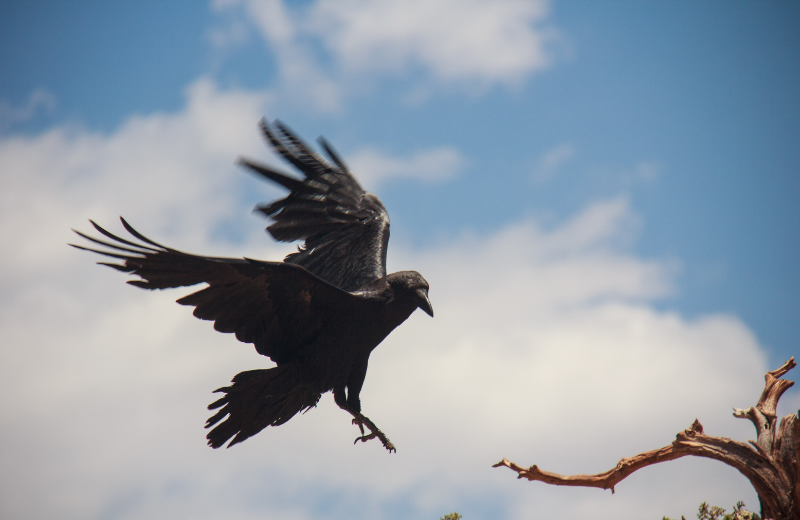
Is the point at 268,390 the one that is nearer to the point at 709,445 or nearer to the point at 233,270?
the point at 233,270

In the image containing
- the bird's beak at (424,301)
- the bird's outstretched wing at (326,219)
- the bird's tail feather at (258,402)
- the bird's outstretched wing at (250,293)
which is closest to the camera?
the bird's outstretched wing at (250,293)

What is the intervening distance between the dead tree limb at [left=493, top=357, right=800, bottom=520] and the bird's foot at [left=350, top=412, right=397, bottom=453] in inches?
49.8

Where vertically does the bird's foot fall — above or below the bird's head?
below

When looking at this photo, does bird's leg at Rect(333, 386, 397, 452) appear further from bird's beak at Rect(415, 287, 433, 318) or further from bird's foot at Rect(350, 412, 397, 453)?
bird's beak at Rect(415, 287, 433, 318)

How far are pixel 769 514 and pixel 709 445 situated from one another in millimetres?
686

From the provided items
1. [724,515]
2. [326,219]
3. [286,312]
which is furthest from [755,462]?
[326,219]

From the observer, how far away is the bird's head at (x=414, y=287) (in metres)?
6.35

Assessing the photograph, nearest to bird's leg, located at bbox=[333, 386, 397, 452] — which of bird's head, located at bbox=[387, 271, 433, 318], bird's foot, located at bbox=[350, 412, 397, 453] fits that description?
bird's foot, located at bbox=[350, 412, 397, 453]

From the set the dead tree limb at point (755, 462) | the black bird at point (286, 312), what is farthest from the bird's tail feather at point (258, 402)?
the dead tree limb at point (755, 462)

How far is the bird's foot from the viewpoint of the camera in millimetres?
6309

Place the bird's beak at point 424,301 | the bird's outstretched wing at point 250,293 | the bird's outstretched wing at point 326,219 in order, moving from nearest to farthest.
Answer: the bird's outstretched wing at point 250,293
the bird's beak at point 424,301
the bird's outstretched wing at point 326,219

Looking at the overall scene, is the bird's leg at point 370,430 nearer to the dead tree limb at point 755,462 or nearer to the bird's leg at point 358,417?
the bird's leg at point 358,417

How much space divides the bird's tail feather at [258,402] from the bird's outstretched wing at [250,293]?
0.60 feet

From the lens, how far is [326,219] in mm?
7605
